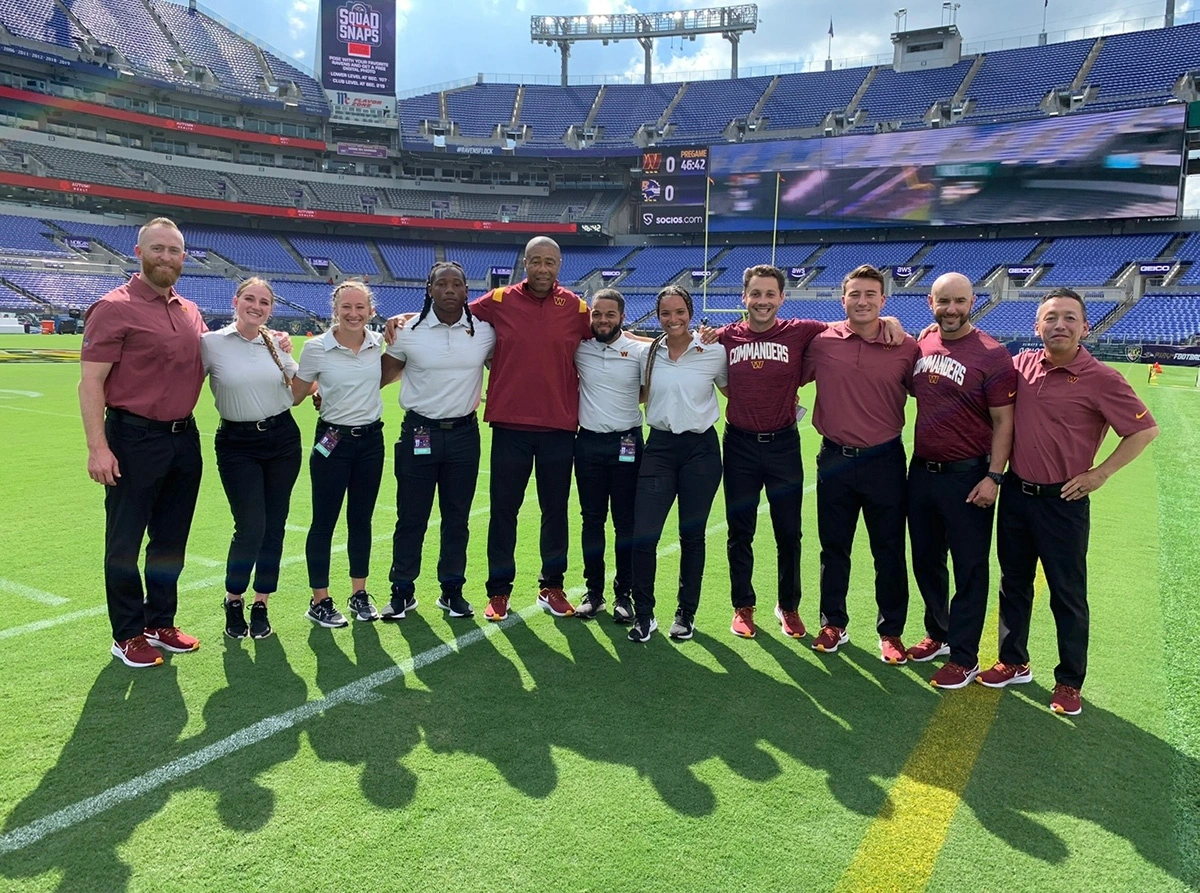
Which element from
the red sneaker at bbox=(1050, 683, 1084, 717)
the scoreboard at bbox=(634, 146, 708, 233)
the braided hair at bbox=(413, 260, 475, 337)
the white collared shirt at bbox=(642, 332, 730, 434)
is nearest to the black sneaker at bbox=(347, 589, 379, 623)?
the braided hair at bbox=(413, 260, 475, 337)

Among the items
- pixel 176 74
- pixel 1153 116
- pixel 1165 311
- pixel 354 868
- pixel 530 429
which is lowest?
pixel 354 868

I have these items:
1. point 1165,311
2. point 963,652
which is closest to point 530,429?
point 963,652

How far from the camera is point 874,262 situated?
4709cm

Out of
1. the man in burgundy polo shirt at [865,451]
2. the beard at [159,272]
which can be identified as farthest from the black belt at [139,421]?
the man in burgundy polo shirt at [865,451]

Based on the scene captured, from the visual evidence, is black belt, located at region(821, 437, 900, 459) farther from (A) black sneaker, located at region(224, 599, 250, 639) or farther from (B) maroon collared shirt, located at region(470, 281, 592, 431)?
(A) black sneaker, located at region(224, 599, 250, 639)

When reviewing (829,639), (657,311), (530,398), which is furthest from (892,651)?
(530,398)

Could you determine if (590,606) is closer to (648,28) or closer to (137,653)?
(137,653)

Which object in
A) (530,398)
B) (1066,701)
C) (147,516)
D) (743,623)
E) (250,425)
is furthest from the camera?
(530,398)

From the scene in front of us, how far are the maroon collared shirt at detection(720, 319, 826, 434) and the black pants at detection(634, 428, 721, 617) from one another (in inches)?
11.2

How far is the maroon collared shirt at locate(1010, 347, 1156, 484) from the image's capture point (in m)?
3.63

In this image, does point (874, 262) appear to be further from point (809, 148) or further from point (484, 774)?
point (484, 774)

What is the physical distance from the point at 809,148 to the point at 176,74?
40.8m

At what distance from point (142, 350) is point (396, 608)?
1968 mm

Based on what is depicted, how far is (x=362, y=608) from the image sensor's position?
183 inches
